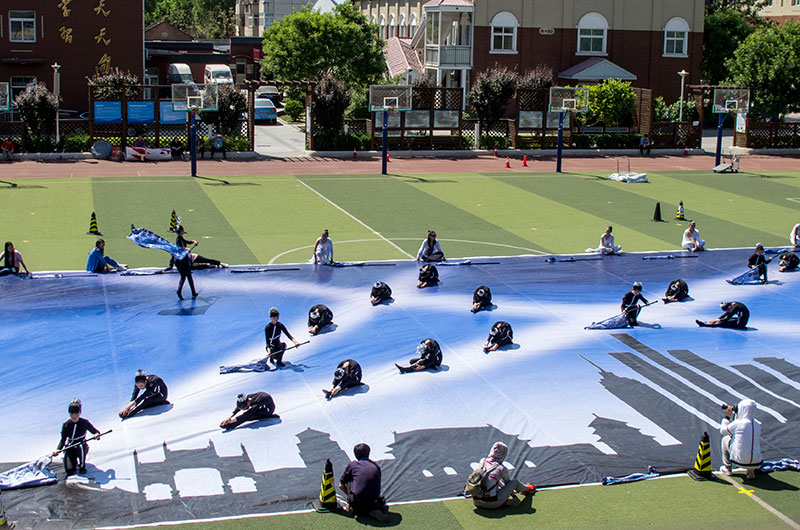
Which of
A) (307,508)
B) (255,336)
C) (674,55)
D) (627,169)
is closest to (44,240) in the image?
(255,336)

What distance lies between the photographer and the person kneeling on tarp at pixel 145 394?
57.7 feet

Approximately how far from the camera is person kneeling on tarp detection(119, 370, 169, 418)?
17.6m

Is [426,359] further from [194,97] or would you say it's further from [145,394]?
[194,97]

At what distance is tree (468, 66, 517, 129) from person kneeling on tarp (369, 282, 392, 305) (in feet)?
114

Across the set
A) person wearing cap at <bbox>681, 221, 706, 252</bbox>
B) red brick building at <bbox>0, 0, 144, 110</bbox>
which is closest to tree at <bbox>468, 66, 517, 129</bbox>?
red brick building at <bbox>0, 0, 144, 110</bbox>

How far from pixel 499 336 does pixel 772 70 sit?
46305 millimetres

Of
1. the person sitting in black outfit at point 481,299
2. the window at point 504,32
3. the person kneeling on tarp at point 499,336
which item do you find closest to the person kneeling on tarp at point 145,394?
the person kneeling on tarp at point 499,336

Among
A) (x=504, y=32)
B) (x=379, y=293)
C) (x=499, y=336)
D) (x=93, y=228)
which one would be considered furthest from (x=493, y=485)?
(x=504, y=32)

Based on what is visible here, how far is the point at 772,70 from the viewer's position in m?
60.2

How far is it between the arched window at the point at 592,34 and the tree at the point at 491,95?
15165 mm

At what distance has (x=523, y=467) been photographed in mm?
15914

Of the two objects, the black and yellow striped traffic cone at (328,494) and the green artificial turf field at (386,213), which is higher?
the green artificial turf field at (386,213)

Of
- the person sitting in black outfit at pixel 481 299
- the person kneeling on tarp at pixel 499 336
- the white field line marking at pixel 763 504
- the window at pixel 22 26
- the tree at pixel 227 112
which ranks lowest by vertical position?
the white field line marking at pixel 763 504

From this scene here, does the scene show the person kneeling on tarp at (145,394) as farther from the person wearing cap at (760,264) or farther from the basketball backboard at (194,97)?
the basketball backboard at (194,97)
